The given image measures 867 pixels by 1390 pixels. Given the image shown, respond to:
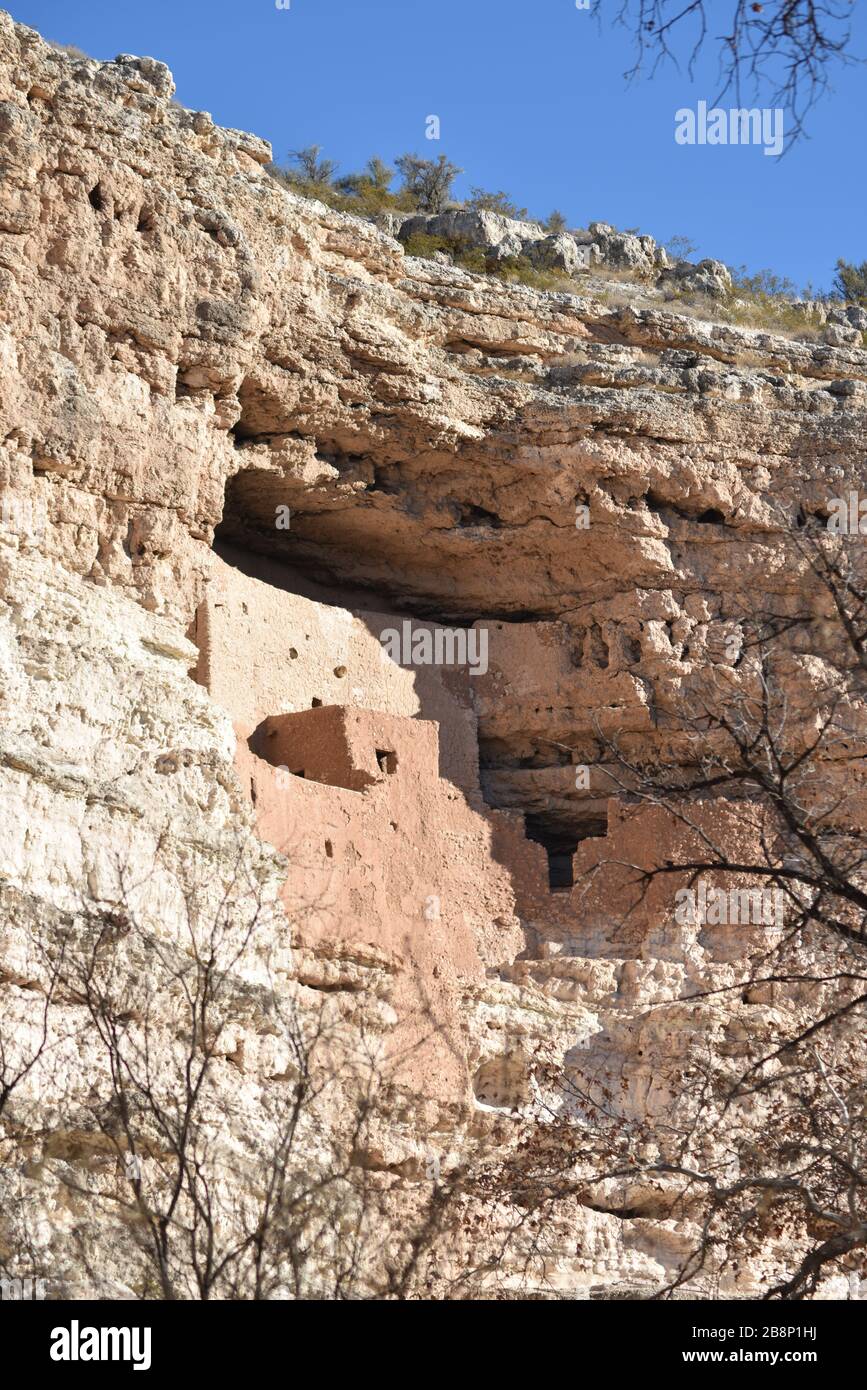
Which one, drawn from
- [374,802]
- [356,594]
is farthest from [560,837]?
[374,802]

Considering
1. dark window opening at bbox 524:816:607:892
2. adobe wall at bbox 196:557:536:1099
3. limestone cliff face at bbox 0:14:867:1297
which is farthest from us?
dark window opening at bbox 524:816:607:892

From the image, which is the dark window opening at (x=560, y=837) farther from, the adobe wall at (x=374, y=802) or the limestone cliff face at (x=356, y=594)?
the adobe wall at (x=374, y=802)

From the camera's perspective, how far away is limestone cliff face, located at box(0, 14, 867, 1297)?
15352 millimetres

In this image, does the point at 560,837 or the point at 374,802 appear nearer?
the point at 374,802

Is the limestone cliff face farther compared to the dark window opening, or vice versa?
the dark window opening

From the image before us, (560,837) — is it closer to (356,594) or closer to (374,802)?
(356,594)

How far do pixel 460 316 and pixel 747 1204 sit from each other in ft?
33.4

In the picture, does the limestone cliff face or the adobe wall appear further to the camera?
the adobe wall

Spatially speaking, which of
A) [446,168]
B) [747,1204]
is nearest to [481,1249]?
[747,1204]

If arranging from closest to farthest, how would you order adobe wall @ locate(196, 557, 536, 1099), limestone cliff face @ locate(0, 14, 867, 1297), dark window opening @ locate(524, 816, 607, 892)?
limestone cliff face @ locate(0, 14, 867, 1297) < adobe wall @ locate(196, 557, 536, 1099) < dark window opening @ locate(524, 816, 607, 892)

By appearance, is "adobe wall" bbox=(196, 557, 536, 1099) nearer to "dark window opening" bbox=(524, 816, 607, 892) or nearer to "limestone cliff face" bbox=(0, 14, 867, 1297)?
"limestone cliff face" bbox=(0, 14, 867, 1297)

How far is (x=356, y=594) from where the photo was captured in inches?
904

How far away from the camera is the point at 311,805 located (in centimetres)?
1712

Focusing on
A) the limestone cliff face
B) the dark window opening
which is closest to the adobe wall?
the limestone cliff face
